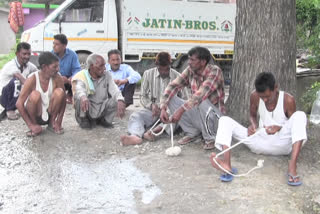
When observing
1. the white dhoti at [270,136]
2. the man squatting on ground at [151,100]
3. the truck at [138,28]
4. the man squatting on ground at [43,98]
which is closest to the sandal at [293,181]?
the white dhoti at [270,136]

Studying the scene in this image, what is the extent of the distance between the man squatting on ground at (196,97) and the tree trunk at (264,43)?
1.05ft

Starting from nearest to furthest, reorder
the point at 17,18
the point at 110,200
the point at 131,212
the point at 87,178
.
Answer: the point at 131,212, the point at 110,200, the point at 87,178, the point at 17,18

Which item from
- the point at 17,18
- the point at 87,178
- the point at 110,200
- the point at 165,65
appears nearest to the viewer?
the point at 110,200

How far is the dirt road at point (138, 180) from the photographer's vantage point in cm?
300

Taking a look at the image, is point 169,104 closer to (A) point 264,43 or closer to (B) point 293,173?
(A) point 264,43

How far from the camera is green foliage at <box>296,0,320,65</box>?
6.05 meters

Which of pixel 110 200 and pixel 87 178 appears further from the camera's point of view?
pixel 87 178

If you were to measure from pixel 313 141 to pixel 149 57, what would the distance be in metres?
5.81

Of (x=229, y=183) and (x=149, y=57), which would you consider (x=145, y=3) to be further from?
(x=229, y=183)

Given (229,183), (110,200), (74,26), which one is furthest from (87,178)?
(74,26)

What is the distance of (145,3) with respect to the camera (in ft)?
30.1

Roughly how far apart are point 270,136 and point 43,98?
2.80 metres

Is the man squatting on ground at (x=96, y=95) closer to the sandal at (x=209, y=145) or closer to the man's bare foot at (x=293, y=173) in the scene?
the sandal at (x=209, y=145)

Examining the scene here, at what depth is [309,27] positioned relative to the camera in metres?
7.47
